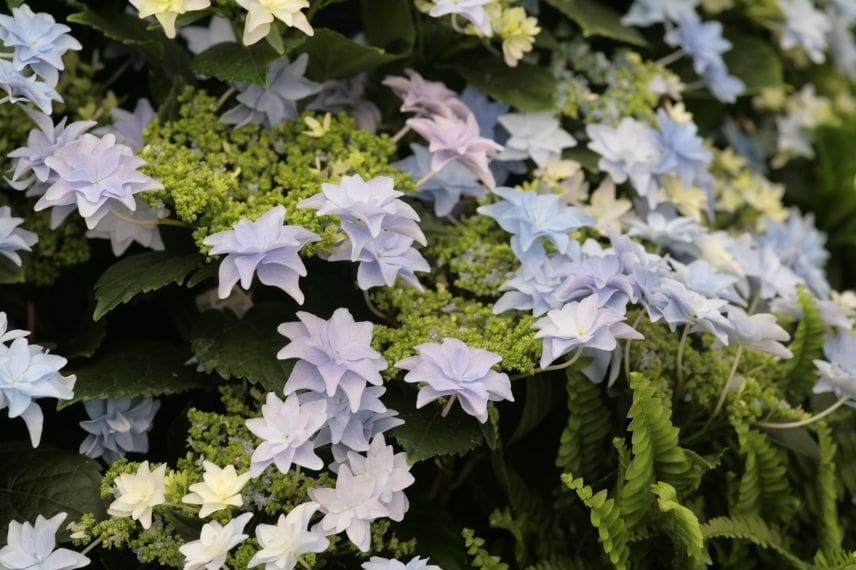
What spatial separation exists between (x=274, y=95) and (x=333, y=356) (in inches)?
15.6

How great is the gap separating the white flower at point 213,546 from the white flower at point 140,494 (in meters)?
0.07

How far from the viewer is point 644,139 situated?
145 cm

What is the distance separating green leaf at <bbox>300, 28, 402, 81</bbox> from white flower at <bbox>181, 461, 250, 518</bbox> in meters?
0.56

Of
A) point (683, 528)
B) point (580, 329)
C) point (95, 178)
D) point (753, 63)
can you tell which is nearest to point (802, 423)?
point (683, 528)

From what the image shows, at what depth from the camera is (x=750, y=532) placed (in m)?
1.19

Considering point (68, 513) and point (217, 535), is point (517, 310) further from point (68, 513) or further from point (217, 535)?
point (68, 513)

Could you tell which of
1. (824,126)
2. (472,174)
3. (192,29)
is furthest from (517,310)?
(824,126)

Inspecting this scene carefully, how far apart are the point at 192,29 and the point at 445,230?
525 mm

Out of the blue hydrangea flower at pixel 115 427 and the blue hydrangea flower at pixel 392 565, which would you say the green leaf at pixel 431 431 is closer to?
the blue hydrangea flower at pixel 392 565

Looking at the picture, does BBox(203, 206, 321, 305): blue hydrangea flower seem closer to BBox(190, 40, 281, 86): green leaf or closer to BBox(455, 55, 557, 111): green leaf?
BBox(190, 40, 281, 86): green leaf

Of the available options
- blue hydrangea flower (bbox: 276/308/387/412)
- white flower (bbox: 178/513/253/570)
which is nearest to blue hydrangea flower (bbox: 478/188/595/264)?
blue hydrangea flower (bbox: 276/308/387/412)

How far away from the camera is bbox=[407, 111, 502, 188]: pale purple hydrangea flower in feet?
4.04

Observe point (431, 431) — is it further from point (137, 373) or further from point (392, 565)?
point (137, 373)

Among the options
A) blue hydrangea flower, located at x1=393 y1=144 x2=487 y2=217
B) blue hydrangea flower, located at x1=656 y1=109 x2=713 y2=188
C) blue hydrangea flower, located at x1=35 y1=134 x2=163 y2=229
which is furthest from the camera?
blue hydrangea flower, located at x1=656 y1=109 x2=713 y2=188
